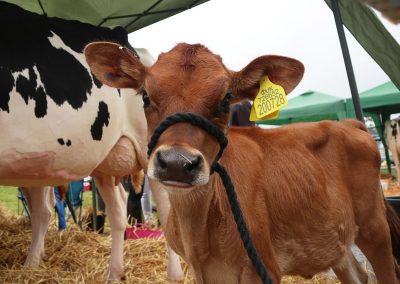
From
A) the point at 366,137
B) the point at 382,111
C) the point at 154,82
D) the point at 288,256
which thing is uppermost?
the point at 154,82

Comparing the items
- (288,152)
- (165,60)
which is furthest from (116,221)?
(165,60)

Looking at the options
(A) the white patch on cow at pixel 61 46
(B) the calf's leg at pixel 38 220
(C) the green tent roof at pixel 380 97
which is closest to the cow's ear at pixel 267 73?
(A) the white patch on cow at pixel 61 46

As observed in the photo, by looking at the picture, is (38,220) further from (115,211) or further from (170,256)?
(170,256)

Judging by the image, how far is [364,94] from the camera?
10.5 meters

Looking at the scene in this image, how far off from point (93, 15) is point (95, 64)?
208 centimetres

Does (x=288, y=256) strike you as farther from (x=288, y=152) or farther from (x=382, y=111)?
(x=382, y=111)

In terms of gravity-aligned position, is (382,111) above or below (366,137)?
below

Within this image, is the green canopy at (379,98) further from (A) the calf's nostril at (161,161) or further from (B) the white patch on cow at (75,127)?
(A) the calf's nostril at (161,161)

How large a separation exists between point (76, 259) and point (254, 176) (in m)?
2.44

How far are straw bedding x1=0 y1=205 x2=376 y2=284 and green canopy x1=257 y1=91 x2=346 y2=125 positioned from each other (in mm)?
6993

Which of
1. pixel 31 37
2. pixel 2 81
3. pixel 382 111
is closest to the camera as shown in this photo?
pixel 2 81

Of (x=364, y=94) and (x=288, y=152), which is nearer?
(x=288, y=152)

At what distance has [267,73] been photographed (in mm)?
2154

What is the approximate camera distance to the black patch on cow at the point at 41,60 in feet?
9.41
